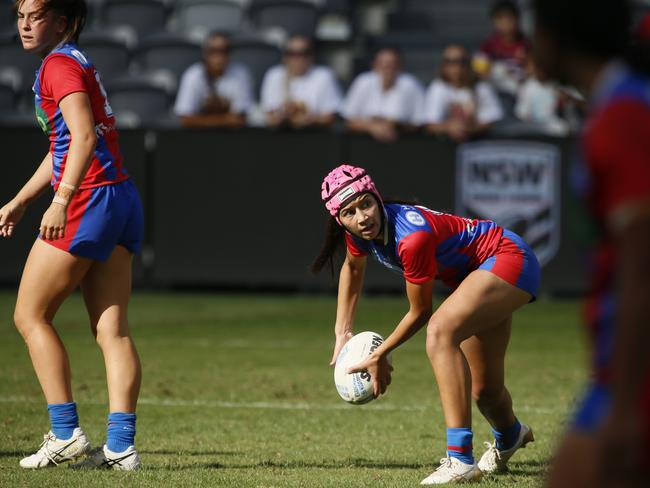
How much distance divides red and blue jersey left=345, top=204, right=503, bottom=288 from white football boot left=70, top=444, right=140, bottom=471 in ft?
5.08

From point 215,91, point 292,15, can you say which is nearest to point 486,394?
point 215,91

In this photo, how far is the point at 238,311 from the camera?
14.5 metres

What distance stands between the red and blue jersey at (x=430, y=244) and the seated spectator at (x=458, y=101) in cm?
955

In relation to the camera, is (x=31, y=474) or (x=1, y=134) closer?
(x=31, y=474)

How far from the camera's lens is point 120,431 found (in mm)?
5996

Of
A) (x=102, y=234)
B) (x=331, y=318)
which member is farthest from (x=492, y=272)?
(x=331, y=318)

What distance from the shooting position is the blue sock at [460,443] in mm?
5727

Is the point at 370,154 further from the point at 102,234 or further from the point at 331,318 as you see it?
the point at 102,234

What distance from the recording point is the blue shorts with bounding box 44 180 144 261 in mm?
5961

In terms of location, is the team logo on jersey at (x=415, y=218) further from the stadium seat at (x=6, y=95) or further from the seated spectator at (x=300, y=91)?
the stadium seat at (x=6, y=95)

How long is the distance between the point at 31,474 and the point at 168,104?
12.9 meters

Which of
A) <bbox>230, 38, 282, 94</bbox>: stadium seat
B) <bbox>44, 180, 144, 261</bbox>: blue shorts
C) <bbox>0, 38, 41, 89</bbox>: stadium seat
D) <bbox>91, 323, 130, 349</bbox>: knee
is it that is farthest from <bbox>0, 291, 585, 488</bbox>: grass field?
<bbox>0, 38, 41, 89</bbox>: stadium seat

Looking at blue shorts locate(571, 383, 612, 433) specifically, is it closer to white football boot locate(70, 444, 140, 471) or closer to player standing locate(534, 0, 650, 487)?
player standing locate(534, 0, 650, 487)

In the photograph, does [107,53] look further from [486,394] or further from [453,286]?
[486,394]
